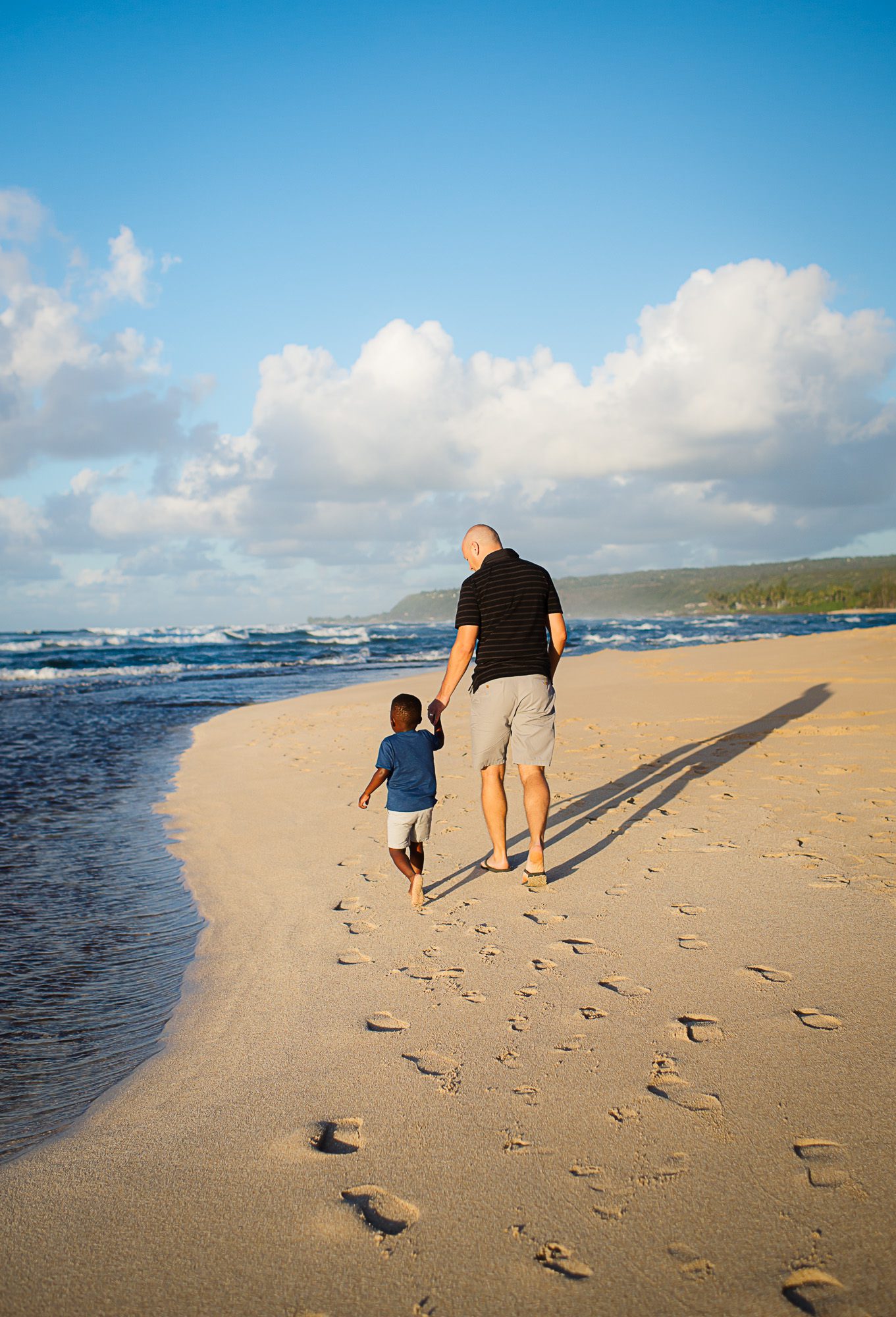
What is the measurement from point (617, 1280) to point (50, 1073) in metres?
2.33

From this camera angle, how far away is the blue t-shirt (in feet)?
13.9

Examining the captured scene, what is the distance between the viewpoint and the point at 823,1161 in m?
2.02

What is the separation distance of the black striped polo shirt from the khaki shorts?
0.07m

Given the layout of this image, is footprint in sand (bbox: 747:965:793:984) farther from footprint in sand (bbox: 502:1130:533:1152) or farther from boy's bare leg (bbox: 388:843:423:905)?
boy's bare leg (bbox: 388:843:423:905)

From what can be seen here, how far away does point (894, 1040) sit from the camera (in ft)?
8.54

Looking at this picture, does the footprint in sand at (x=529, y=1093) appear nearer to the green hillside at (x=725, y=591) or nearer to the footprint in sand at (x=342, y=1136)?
the footprint in sand at (x=342, y=1136)

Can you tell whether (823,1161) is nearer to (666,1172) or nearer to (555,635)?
(666,1172)

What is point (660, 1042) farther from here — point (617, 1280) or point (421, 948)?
point (421, 948)

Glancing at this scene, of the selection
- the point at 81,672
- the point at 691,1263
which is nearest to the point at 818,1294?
the point at 691,1263

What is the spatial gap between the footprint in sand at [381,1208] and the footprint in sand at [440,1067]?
49 cm

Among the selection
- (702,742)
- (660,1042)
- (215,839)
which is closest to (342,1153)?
(660,1042)

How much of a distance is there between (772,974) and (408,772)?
2.06m

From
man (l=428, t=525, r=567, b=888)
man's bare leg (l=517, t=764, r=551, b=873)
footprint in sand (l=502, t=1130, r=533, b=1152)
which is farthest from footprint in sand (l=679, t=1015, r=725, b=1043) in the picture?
man (l=428, t=525, r=567, b=888)

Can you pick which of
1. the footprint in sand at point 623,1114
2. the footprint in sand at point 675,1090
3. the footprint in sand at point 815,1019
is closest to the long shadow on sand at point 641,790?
the footprint in sand at point 815,1019
